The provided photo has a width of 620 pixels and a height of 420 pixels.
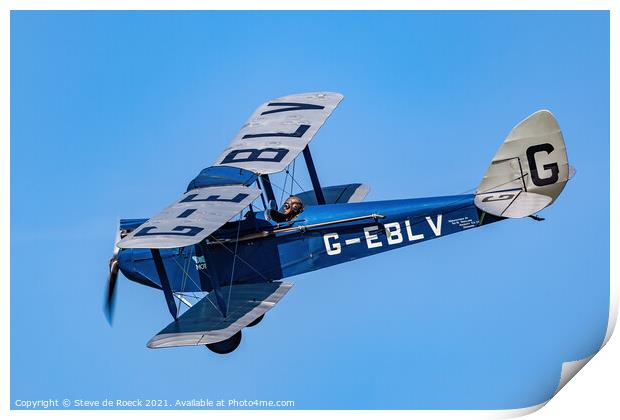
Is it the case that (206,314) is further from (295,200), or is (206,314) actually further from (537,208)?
(537,208)

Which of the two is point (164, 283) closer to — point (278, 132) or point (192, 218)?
point (192, 218)

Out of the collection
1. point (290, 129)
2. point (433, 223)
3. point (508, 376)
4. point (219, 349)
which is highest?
point (290, 129)

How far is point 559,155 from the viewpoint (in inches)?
388

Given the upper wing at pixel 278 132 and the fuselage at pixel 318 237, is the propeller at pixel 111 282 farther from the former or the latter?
the upper wing at pixel 278 132

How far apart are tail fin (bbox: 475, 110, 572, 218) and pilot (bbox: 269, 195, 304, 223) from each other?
60.5 inches

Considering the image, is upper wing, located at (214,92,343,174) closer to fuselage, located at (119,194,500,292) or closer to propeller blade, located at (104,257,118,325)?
fuselage, located at (119,194,500,292)

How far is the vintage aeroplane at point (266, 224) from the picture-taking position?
9867mm

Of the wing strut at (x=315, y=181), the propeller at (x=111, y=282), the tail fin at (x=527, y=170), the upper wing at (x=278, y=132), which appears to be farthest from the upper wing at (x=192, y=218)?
the tail fin at (x=527, y=170)

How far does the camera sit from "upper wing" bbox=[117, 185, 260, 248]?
369 inches

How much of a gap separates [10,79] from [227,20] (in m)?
2.11

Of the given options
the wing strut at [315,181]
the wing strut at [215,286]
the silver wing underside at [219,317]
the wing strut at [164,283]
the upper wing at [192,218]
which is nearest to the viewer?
the upper wing at [192,218]

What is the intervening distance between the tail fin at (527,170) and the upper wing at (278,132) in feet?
5.71

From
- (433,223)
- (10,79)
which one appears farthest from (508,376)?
(10,79)

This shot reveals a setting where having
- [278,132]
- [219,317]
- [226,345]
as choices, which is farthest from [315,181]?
[219,317]
